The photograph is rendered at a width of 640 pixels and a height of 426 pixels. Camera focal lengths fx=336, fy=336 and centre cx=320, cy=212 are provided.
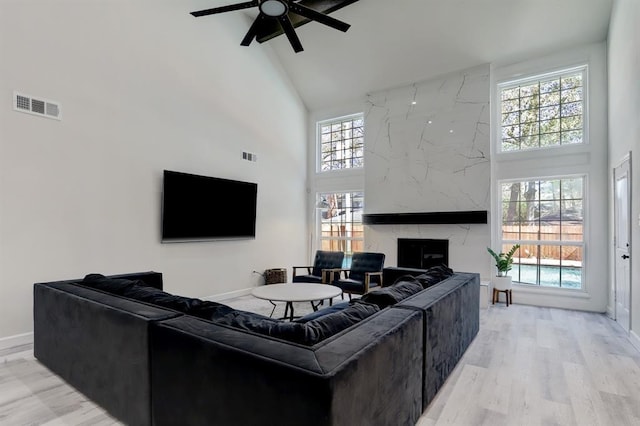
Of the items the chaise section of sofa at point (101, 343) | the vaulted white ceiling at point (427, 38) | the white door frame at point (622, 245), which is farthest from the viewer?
the vaulted white ceiling at point (427, 38)

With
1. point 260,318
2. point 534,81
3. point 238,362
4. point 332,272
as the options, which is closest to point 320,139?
point 332,272

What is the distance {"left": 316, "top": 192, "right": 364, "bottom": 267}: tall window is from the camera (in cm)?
741

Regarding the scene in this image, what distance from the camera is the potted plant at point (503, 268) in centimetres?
550

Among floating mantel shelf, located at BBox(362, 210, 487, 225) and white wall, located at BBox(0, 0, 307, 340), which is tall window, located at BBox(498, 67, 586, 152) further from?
white wall, located at BBox(0, 0, 307, 340)

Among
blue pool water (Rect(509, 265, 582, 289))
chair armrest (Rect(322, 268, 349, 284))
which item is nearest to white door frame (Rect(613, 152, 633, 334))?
blue pool water (Rect(509, 265, 582, 289))

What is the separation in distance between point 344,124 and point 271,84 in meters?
1.85

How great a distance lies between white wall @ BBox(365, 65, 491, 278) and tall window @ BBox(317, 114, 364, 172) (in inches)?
17.9

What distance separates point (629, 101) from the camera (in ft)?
12.8

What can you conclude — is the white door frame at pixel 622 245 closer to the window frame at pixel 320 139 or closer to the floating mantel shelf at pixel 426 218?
the floating mantel shelf at pixel 426 218

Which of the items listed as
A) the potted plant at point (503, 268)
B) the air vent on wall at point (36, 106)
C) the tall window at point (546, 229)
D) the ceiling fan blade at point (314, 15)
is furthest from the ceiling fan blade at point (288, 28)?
the potted plant at point (503, 268)

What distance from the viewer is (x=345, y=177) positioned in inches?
293

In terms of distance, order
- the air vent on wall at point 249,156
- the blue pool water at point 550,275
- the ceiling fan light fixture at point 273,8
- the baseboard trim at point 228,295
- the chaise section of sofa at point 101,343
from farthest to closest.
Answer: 1. the air vent on wall at point 249,156
2. the baseboard trim at point 228,295
3. the blue pool water at point 550,275
4. the ceiling fan light fixture at point 273,8
5. the chaise section of sofa at point 101,343

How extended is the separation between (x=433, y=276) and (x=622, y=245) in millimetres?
2922

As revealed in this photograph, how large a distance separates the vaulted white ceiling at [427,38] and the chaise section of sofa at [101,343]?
5.28 m
